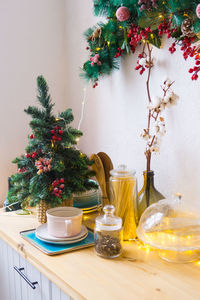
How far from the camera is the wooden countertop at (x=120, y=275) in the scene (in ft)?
2.50

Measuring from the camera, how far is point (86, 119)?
1.65 metres

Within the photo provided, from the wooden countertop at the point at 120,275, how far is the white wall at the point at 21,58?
701 mm

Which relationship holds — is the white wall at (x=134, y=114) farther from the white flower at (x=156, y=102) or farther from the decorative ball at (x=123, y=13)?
the decorative ball at (x=123, y=13)

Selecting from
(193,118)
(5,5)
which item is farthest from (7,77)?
(193,118)

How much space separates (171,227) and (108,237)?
191 mm

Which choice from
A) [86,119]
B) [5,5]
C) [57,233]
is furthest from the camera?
[86,119]

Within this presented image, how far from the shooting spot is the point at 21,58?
162 cm

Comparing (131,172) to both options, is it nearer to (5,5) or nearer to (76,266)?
(76,266)

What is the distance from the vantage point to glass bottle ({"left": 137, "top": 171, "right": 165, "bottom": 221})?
113 cm

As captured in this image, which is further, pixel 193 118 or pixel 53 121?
pixel 53 121

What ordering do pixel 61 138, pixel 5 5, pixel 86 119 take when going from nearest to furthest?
pixel 61 138 → pixel 5 5 → pixel 86 119

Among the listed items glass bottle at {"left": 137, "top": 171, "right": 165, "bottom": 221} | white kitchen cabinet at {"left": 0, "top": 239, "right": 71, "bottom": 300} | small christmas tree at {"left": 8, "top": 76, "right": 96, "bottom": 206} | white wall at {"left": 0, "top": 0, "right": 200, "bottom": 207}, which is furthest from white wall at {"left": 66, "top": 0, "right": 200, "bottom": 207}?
white kitchen cabinet at {"left": 0, "top": 239, "right": 71, "bottom": 300}

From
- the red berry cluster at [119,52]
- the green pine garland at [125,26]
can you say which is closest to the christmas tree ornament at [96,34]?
the green pine garland at [125,26]

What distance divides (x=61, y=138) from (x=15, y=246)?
42cm
